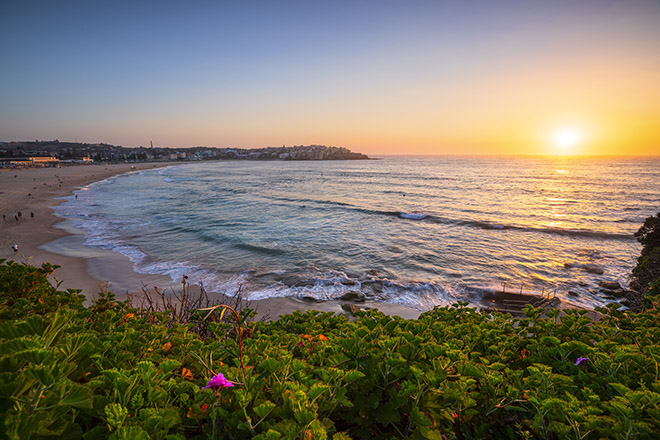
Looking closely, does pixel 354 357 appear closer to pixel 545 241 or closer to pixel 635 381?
pixel 635 381

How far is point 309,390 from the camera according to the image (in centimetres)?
150

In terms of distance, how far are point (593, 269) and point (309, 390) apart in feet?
60.1

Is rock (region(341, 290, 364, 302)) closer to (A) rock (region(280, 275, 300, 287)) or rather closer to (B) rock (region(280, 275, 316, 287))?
(B) rock (region(280, 275, 316, 287))

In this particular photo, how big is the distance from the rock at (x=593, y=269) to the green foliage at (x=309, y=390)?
15401 mm

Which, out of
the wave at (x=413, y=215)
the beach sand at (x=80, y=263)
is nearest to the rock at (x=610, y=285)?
the beach sand at (x=80, y=263)

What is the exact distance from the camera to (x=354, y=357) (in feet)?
6.07

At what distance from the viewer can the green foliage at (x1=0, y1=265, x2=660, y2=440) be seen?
1074 millimetres

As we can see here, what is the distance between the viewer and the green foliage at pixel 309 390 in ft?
3.52

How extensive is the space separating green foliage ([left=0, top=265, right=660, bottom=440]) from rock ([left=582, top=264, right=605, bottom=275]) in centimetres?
1540

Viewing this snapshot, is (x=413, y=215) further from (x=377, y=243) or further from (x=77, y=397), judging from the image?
Result: (x=77, y=397)

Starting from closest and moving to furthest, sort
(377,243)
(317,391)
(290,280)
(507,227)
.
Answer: (317,391)
(290,280)
(377,243)
(507,227)

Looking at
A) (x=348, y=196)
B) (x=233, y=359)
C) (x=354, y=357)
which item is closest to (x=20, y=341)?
(x=233, y=359)

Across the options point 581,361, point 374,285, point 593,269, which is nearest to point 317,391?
point 581,361

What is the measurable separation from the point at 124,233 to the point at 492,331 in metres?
22.4
